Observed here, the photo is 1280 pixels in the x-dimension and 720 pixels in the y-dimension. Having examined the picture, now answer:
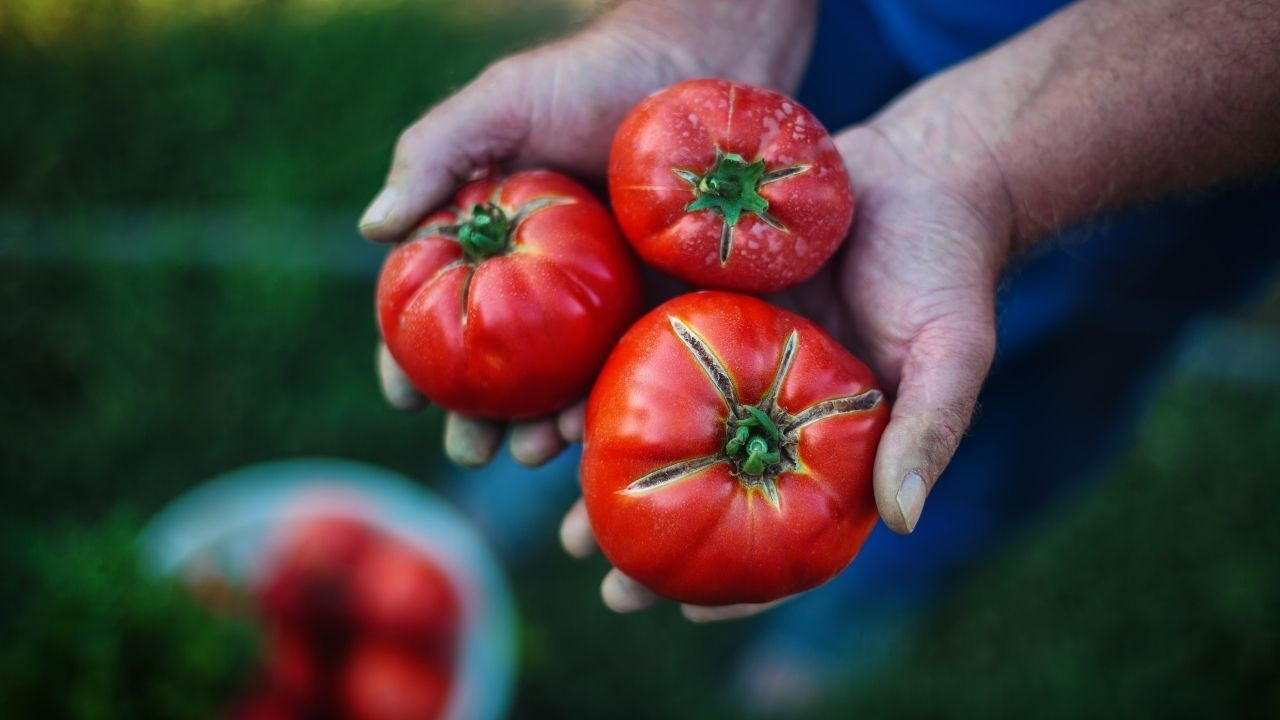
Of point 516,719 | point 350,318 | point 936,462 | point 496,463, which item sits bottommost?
point 516,719

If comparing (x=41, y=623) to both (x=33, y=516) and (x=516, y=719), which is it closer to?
(x=33, y=516)

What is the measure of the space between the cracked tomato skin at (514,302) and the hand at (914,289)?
1.33ft

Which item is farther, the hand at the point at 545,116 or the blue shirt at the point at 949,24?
the blue shirt at the point at 949,24

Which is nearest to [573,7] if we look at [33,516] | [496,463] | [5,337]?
[496,463]

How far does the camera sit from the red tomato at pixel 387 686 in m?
2.74

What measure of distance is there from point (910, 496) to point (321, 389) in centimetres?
280

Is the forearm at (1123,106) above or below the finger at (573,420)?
above

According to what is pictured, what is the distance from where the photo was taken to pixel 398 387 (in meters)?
2.35

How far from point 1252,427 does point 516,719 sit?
3.19 m

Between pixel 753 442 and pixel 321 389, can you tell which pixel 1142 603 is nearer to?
pixel 753 442

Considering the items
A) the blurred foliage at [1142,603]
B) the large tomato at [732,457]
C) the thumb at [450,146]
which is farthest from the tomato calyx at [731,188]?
the blurred foliage at [1142,603]

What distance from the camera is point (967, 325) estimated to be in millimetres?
1948

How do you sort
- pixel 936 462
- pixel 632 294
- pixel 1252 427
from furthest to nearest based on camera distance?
1. pixel 1252 427
2. pixel 632 294
3. pixel 936 462

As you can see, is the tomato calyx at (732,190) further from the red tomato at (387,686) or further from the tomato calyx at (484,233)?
the red tomato at (387,686)
